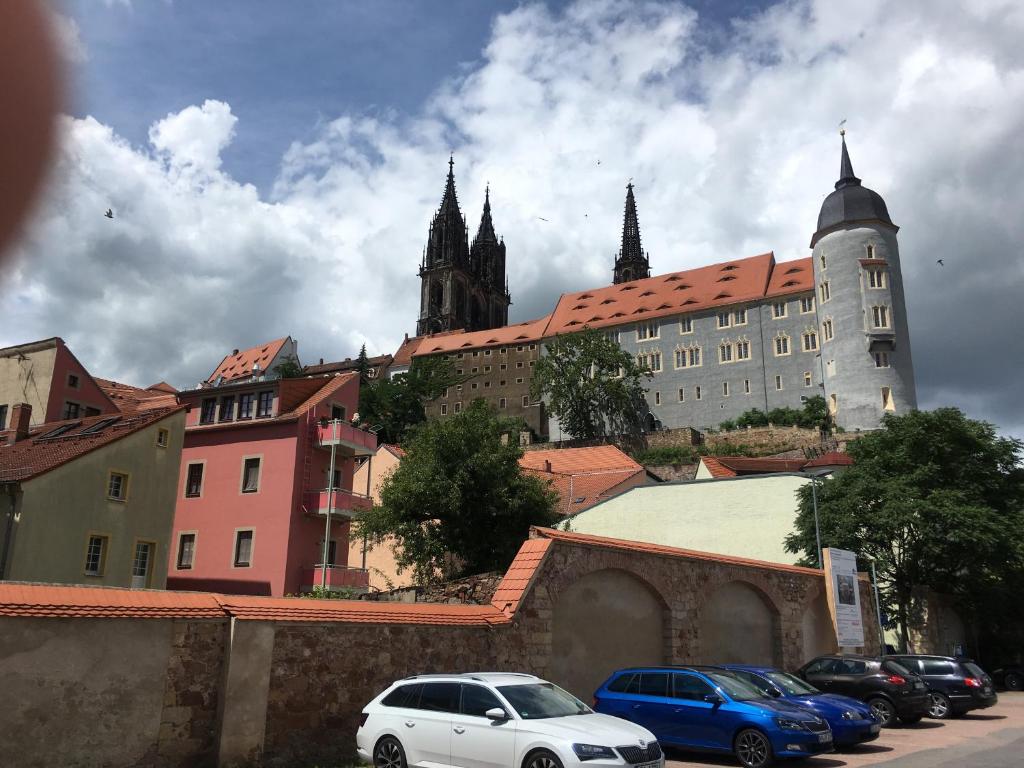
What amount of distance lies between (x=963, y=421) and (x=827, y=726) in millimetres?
27772

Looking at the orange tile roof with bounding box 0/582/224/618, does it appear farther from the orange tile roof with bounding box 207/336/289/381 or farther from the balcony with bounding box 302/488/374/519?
the orange tile roof with bounding box 207/336/289/381

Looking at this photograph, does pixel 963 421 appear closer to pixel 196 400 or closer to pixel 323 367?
pixel 196 400

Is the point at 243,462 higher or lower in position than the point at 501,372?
lower

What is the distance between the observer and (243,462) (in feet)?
131

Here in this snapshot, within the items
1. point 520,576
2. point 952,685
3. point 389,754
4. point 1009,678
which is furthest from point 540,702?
point 1009,678

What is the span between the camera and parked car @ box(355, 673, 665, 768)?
1083 centimetres

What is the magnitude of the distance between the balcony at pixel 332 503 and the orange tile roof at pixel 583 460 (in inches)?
1150

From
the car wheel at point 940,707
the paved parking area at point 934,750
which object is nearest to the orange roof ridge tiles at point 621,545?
the paved parking area at point 934,750

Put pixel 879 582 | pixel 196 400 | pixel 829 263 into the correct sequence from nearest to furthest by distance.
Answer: pixel 879 582
pixel 196 400
pixel 829 263

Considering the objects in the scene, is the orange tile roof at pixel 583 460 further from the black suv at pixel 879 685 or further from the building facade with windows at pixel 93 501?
the black suv at pixel 879 685

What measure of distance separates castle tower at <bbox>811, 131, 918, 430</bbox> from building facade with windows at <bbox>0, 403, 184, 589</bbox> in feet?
215

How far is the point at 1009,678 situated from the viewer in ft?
114

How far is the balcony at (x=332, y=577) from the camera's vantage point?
3664cm

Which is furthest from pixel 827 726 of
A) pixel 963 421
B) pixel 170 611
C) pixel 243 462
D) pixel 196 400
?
pixel 196 400
